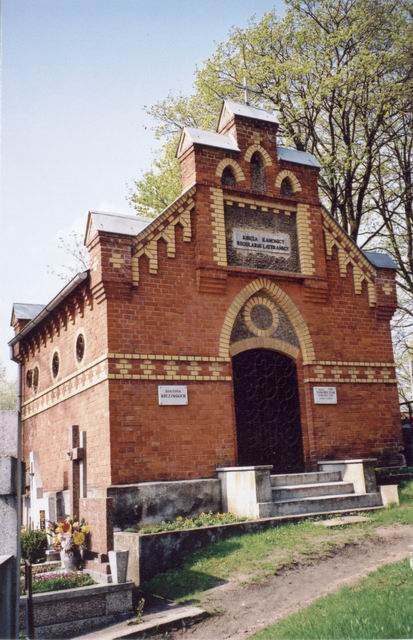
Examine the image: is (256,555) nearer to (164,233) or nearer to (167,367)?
(167,367)

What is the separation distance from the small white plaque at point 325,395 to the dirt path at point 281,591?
4.50m

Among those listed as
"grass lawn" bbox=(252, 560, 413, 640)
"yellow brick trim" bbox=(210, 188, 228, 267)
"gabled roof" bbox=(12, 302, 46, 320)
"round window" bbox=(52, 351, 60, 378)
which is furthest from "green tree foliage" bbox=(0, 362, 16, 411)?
"grass lawn" bbox=(252, 560, 413, 640)

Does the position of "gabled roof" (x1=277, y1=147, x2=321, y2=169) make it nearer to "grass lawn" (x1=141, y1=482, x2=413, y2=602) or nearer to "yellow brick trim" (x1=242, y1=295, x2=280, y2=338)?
"yellow brick trim" (x1=242, y1=295, x2=280, y2=338)

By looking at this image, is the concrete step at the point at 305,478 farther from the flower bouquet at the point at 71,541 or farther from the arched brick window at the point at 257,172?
the arched brick window at the point at 257,172

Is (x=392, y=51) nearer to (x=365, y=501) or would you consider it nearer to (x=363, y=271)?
(x=363, y=271)

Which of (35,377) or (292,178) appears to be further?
(35,377)

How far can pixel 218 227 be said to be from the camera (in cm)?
1309

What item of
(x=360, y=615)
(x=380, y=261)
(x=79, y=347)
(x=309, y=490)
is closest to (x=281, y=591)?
(x=360, y=615)

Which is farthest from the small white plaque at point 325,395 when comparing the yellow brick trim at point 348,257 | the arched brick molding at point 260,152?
the arched brick molding at point 260,152

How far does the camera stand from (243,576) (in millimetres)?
8398

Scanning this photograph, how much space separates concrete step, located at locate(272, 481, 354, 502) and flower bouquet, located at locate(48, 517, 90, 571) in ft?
11.0

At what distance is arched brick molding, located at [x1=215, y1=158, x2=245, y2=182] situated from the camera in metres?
13.4

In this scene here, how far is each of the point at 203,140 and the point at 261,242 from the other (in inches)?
98.5

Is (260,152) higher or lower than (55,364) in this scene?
higher
